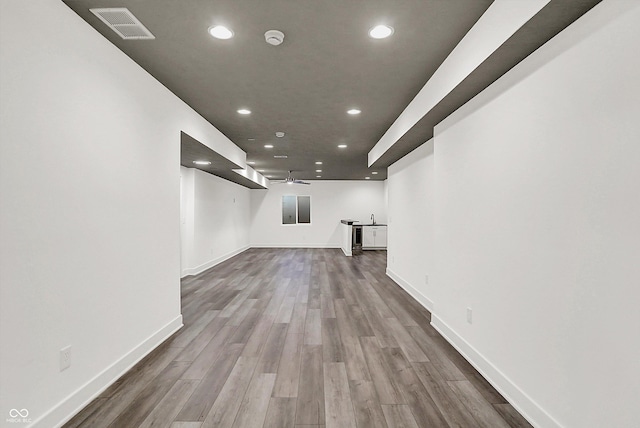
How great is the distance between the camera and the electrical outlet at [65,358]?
191cm

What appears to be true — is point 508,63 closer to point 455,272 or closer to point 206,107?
point 455,272

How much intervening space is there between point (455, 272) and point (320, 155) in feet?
14.6

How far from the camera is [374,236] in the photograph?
35.2ft

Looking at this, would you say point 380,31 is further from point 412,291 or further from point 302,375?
point 412,291

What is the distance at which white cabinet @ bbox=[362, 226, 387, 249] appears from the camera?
35.2 feet

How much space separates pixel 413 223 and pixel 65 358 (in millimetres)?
4438

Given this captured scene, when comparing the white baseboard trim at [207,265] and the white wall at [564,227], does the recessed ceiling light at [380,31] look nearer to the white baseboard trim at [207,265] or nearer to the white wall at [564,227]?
the white wall at [564,227]

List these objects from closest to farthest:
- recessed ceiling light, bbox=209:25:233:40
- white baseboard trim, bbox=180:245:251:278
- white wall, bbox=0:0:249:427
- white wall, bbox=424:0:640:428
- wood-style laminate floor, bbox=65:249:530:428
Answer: white wall, bbox=424:0:640:428 → white wall, bbox=0:0:249:427 → wood-style laminate floor, bbox=65:249:530:428 → recessed ceiling light, bbox=209:25:233:40 → white baseboard trim, bbox=180:245:251:278

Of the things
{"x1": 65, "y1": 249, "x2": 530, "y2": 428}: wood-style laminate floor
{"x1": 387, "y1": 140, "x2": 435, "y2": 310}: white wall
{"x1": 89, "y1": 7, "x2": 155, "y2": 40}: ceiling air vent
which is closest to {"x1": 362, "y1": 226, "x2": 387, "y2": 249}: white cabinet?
{"x1": 387, "y1": 140, "x2": 435, "y2": 310}: white wall

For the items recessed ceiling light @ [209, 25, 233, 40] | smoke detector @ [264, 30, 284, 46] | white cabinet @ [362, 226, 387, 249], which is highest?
recessed ceiling light @ [209, 25, 233, 40]

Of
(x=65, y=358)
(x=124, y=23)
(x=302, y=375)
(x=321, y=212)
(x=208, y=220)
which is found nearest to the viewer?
(x=65, y=358)

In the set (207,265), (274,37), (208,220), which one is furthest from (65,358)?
(208,220)

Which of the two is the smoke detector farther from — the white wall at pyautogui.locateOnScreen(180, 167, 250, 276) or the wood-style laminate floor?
the white wall at pyautogui.locateOnScreen(180, 167, 250, 276)

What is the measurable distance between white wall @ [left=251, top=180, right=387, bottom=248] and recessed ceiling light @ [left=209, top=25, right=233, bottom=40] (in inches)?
370
